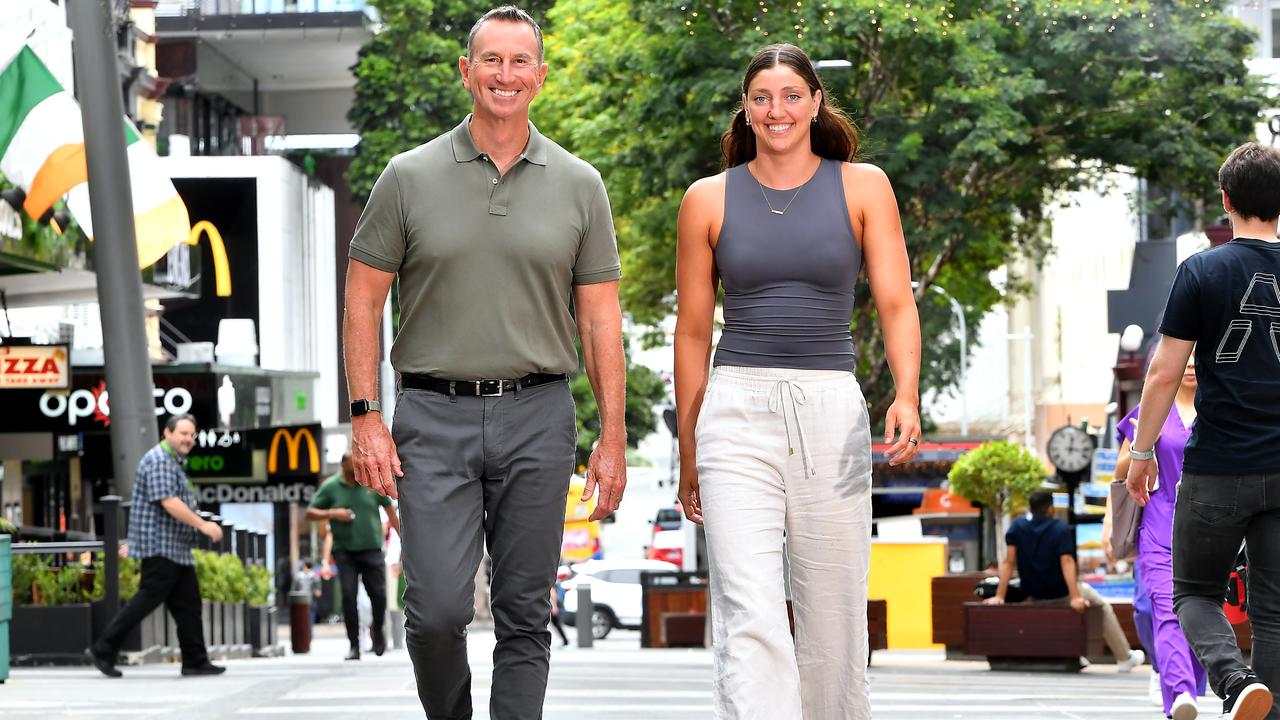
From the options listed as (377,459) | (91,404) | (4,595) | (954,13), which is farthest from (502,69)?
(954,13)

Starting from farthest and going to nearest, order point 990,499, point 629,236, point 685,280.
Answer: point 629,236 < point 990,499 < point 685,280

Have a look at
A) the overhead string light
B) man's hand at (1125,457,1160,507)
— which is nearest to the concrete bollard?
the overhead string light

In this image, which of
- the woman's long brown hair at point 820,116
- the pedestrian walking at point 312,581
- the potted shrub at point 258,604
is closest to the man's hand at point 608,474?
the woman's long brown hair at point 820,116

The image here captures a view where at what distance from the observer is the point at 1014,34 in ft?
91.0

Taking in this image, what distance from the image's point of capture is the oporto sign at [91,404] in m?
23.4

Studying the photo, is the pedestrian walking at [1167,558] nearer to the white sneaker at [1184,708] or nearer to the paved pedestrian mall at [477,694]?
the white sneaker at [1184,708]

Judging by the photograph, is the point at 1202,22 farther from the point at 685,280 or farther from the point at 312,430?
the point at 685,280

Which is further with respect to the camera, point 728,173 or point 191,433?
point 191,433

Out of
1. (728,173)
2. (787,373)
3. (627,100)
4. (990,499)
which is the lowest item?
(990,499)

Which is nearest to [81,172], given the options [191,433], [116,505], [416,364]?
[116,505]

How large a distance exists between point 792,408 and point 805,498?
0.78 feet

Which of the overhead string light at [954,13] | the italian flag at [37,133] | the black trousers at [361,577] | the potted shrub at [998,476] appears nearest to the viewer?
the black trousers at [361,577]

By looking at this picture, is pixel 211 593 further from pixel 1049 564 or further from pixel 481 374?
pixel 481 374

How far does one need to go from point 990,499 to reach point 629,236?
6.70m
